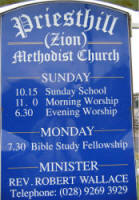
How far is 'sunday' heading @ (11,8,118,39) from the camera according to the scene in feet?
9.39

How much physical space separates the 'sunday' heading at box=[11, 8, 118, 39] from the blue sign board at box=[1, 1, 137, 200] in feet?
0.03

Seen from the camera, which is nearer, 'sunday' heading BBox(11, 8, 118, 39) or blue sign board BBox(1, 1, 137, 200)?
blue sign board BBox(1, 1, 137, 200)

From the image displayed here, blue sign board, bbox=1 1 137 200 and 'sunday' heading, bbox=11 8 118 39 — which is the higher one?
'sunday' heading, bbox=11 8 118 39

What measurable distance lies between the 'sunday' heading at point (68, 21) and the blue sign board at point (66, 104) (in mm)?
10

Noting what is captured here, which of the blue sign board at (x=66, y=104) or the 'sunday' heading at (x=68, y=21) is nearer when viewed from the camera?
the blue sign board at (x=66, y=104)

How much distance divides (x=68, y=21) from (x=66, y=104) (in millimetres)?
874

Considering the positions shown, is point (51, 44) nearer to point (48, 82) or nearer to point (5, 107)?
point (48, 82)

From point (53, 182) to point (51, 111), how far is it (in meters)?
0.70

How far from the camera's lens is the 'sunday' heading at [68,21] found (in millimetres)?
2863

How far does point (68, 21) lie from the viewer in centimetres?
290

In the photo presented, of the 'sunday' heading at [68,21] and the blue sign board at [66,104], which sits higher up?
the 'sunday' heading at [68,21]

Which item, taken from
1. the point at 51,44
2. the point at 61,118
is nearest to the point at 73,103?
the point at 61,118

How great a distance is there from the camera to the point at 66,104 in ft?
9.18

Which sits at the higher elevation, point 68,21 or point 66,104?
point 68,21
